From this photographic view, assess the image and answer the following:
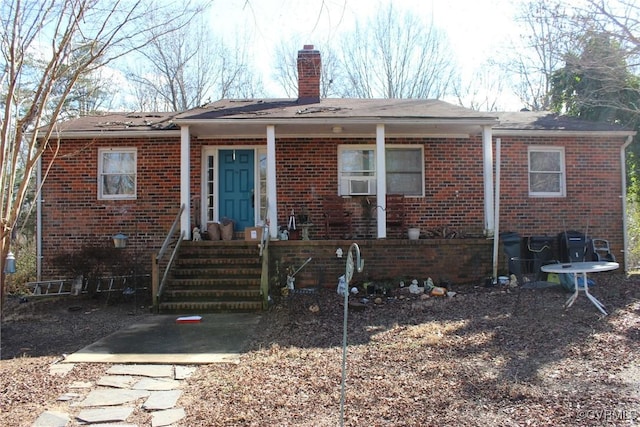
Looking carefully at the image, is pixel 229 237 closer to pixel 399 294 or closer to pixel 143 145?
pixel 143 145

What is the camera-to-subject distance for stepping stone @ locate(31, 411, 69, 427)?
3.63 metres

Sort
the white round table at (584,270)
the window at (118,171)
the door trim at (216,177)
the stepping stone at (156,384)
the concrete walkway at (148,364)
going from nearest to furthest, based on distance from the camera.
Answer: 1. the concrete walkway at (148,364)
2. the stepping stone at (156,384)
3. the white round table at (584,270)
4. the window at (118,171)
5. the door trim at (216,177)

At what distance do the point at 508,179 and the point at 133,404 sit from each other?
9.22 m

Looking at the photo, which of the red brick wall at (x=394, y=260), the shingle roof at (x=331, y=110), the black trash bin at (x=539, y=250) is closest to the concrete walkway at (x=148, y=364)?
the red brick wall at (x=394, y=260)

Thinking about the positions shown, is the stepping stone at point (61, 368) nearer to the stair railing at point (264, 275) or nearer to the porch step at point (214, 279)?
the porch step at point (214, 279)

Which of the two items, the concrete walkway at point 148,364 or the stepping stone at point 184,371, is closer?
the concrete walkway at point 148,364

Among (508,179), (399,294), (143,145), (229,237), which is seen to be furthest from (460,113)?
(143,145)

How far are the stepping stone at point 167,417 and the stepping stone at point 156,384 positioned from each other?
566mm

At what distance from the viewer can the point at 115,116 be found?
11.8 meters

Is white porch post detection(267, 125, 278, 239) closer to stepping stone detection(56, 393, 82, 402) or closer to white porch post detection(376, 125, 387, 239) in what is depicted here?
white porch post detection(376, 125, 387, 239)

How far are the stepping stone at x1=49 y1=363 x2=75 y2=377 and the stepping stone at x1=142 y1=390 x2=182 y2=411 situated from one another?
49.6 inches

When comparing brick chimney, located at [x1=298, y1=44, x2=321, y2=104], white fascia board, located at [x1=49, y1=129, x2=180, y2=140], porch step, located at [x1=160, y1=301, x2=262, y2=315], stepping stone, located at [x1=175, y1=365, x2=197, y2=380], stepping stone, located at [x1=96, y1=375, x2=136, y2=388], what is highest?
Result: brick chimney, located at [x1=298, y1=44, x2=321, y2=104]

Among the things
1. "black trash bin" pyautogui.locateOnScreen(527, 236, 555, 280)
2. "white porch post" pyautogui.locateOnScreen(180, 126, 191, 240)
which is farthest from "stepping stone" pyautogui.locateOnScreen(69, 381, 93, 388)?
"black trash bin" pyautogui.locateOnScreen(527, 236, 555, 280)

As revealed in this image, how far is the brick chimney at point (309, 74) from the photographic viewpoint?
1170 cm
